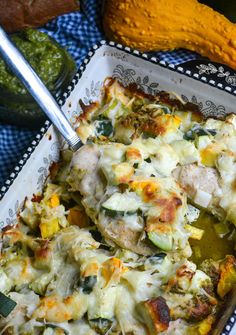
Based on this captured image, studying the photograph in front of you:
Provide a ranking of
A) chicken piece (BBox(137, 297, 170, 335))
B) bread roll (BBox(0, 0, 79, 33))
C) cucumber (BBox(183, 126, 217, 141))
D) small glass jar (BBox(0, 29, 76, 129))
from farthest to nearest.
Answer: bread roll (BBox(0, 0, 79, 33)), small glass jar (BBox(0, 29, 76, 129)), cucumber (BBox(183, 126, 217, 141)), chicken piece (BBox(137, 297, 170, 335))

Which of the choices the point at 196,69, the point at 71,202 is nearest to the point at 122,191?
the point at 71,202

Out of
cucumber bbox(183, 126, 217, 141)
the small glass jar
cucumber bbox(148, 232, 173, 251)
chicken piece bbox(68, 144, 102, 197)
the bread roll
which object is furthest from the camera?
the bread roll

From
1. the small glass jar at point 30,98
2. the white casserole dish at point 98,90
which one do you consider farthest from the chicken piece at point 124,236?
the small glass jar at point 30,98

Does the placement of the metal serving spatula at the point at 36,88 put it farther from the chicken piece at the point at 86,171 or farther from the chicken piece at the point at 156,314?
the chicken piece at the point at 156,314

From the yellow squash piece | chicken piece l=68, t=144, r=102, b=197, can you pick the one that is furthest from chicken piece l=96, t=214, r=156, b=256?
the yellow squash piece

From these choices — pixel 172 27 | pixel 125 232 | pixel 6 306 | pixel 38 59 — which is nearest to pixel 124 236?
pixel 125 232

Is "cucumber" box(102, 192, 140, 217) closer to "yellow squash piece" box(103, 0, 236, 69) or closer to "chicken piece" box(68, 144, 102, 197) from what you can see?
"chicken piece" box(68, 144, 102, 197)

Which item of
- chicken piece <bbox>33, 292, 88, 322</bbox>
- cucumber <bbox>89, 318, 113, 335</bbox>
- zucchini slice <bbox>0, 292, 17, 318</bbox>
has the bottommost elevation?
cucumber <bbox>89, 318, 113, 335</bbox>
